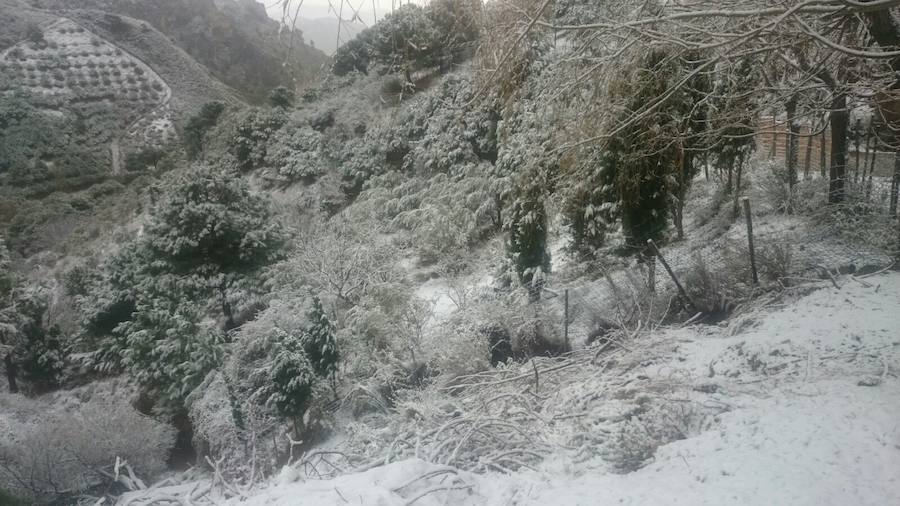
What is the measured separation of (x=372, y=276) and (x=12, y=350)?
7424 mm

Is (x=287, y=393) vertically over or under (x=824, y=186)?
under

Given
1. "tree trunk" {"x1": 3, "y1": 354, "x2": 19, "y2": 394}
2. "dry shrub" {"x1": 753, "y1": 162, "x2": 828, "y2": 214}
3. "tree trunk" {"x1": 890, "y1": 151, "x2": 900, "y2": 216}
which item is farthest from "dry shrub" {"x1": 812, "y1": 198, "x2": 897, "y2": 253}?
"tree trunk" {"x1": 3, "y1": 354, "x2": 19, "y2": 394}

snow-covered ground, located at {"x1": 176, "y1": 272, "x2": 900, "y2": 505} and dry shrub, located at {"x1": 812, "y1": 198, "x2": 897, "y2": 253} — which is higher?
dry shrub, located at {"x1": 812, "y1": 198, "x2": 897, "y2": 253}

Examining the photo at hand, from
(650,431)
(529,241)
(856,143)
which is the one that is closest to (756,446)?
(650,431)

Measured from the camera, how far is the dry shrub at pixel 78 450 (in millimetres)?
5469

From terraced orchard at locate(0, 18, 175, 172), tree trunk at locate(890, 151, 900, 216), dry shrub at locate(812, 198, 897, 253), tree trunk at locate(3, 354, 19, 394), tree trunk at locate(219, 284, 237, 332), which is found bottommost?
tree trunk at locate(3, 354, 19, 394)

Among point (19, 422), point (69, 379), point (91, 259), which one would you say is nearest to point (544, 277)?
point (19, 422)

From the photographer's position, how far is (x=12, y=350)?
29.6 feet

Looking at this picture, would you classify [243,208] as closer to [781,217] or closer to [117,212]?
[117,212]

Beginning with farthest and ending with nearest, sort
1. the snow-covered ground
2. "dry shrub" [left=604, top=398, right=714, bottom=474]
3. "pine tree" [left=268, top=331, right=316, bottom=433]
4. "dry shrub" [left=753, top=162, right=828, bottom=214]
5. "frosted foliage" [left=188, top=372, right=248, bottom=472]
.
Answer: "frosted foliage" [left=188, top=372, right=248, bottom=472] < "pine tree" [left=268, top=331, right=316, bottom=433] < "dry shrub" [left=753, top=162, right=828, bottom=214] < "dry shrub" [left=604, top=398, right=714, bottom=474] < the snow-covered ground

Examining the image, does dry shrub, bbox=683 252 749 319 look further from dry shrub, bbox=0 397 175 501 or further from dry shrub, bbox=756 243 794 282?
dry shrub, bbox=0 397 175 501

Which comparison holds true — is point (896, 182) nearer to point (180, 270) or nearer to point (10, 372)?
point (180, 270)

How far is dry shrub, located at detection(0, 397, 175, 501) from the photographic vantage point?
17.9ft

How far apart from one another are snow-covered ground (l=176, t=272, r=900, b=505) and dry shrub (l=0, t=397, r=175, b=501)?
14.5ft
